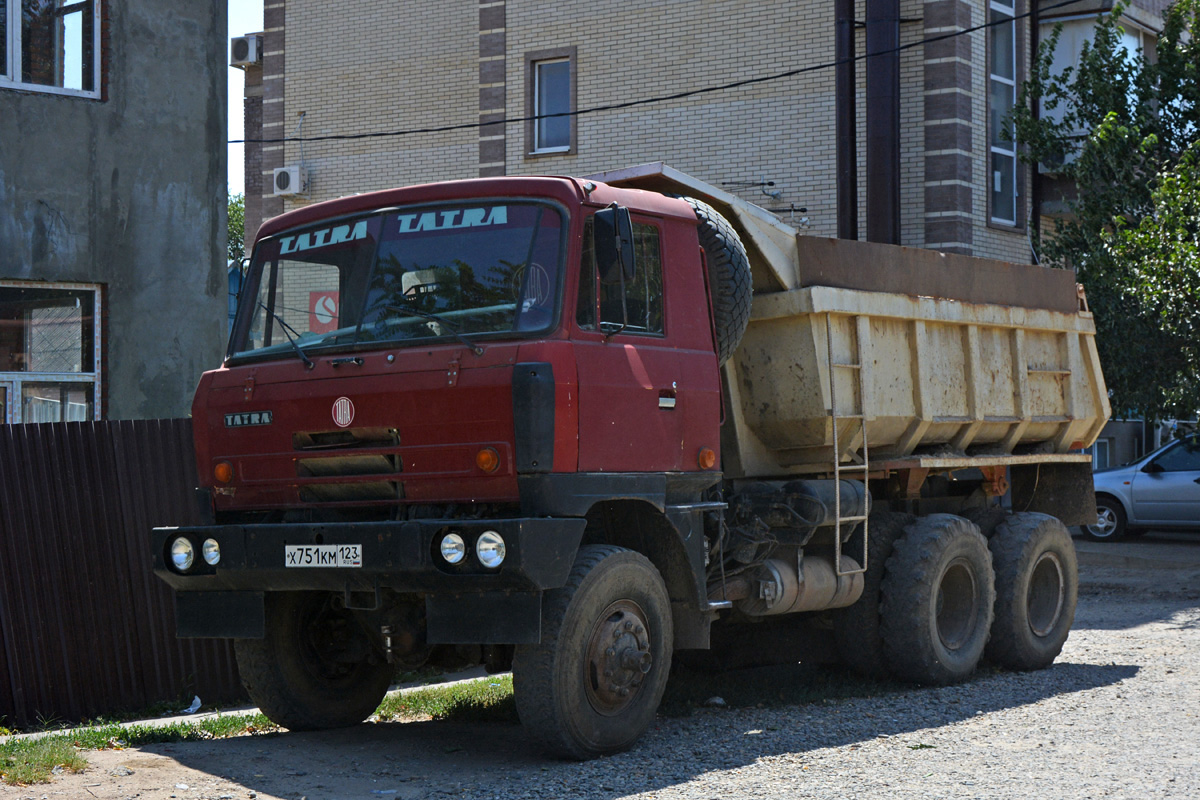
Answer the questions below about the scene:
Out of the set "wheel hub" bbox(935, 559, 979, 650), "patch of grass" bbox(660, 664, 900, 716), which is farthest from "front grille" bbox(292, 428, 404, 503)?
"wheel hub" bbox(935, 559, 979, 650)

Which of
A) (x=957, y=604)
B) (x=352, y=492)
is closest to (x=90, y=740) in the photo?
(x=352, y=492)

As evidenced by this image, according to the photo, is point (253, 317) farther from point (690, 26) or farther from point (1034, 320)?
point (690, 26)

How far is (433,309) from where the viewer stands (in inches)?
281

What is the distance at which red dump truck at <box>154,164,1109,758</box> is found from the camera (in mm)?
6777

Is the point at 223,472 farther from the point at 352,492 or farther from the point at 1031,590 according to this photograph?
the point at 1031,590

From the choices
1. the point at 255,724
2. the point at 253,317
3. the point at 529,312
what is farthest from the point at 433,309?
the point at 255,724

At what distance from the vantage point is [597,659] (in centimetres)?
700

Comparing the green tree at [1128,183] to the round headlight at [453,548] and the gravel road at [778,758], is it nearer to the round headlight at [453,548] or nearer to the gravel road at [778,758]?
the gravel road at [778,758]

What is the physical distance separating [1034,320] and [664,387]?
14.8 feet

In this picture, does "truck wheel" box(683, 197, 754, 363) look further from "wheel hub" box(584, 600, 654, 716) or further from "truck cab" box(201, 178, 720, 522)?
"wheel hub" box(584, 600, 654, 716)

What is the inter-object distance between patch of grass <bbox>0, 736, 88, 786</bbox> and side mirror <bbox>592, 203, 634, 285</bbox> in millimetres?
3419

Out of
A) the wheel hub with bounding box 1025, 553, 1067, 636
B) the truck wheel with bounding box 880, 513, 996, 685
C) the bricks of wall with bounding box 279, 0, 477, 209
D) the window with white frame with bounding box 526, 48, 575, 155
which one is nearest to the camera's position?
the truck wheel with bounding box 880, 513, 996, 685

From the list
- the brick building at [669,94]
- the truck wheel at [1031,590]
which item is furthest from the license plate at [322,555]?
the brick building at [669,94]

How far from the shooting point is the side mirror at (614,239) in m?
7.04
